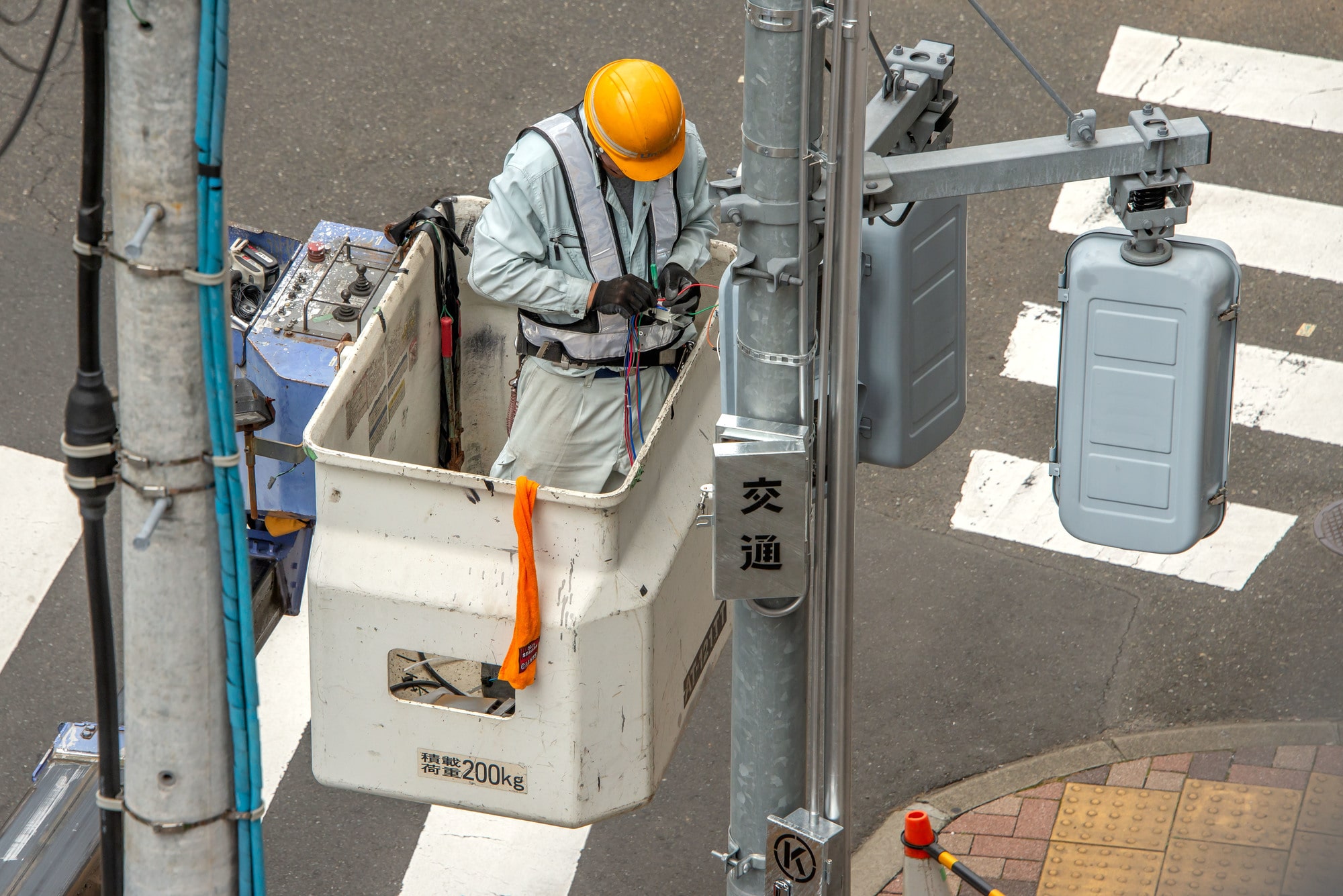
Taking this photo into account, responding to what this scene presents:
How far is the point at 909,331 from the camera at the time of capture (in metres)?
3.79

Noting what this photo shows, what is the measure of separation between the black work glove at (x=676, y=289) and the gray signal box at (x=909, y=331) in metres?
1.48

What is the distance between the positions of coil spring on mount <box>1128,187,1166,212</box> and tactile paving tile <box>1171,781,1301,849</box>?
3812 mm

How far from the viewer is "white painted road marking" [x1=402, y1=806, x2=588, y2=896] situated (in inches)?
261

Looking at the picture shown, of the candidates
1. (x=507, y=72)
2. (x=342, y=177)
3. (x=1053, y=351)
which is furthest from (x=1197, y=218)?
(x=342, y=177)

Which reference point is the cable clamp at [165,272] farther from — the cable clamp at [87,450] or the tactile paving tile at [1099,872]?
the tactile paving tile at [1099,872]

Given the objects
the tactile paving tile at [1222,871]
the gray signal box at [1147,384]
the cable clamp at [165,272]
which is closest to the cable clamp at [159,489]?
the cable clamp at [165,272]

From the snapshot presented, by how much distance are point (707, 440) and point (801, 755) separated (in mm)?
1422

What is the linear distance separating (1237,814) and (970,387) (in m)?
2.59

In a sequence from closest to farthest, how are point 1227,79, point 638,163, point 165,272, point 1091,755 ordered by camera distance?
1. point 165,272
2. point 638,163
3. point 1091,755
4. point 1227,79

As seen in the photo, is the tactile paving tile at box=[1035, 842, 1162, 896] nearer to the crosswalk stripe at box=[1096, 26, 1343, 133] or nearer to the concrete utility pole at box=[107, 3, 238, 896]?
the concrete utility pole at box=[107, 3, 238, 896]

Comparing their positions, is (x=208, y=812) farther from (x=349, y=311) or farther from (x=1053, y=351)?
(x=1053, y=351)

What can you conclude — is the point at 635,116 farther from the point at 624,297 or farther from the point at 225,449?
the point at 225,449

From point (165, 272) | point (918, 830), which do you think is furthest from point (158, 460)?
point (918, 830)

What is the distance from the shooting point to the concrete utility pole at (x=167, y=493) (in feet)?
9.28
